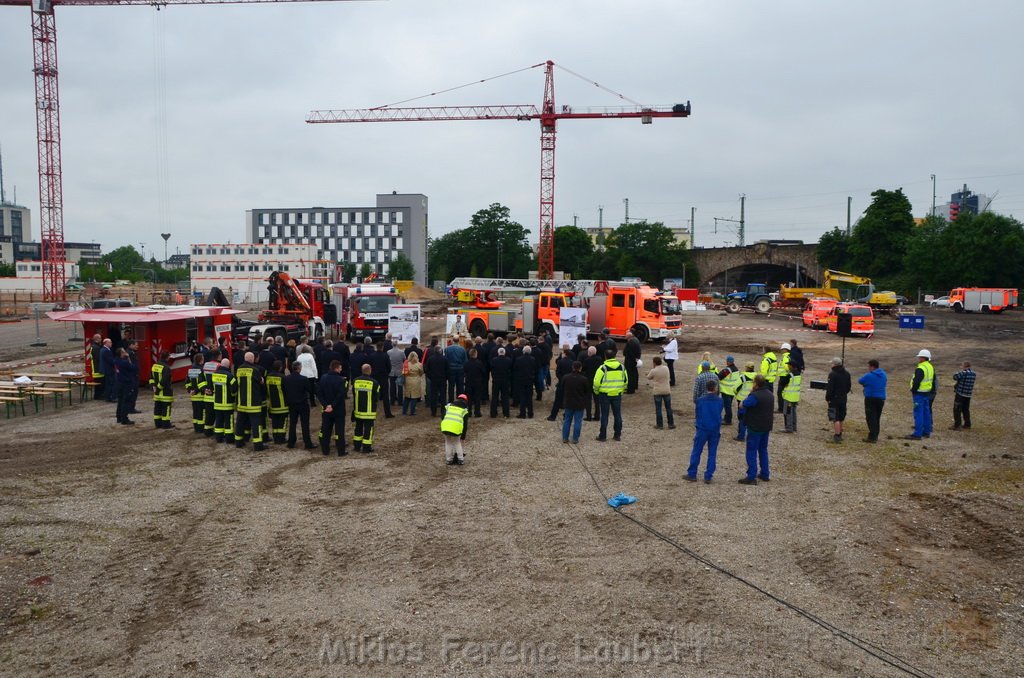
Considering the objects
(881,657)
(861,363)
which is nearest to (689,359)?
(861,363)

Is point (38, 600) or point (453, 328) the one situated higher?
point (453, 328)

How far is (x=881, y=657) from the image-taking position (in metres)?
6.16

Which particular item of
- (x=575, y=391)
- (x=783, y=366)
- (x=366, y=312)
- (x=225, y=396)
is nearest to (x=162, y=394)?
(x=225, y=396)

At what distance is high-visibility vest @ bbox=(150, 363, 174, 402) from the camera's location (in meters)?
14.2

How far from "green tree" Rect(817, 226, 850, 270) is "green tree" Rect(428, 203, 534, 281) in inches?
1466

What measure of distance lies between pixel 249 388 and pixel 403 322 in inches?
504

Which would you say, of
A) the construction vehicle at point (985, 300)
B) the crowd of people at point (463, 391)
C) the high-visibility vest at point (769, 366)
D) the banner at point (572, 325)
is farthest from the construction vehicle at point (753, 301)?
the high-visibility vest at point (769, 366)

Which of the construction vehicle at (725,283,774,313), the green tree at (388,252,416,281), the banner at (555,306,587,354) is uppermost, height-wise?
the green tree at (388,252,416,281)

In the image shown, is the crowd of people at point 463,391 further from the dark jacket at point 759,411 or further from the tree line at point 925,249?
the tree line at point 925,249

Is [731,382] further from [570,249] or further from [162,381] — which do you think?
[570,249]

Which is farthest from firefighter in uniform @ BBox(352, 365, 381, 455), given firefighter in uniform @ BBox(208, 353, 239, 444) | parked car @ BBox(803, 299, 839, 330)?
parked car @ BBox(803, 299, 839, 330)

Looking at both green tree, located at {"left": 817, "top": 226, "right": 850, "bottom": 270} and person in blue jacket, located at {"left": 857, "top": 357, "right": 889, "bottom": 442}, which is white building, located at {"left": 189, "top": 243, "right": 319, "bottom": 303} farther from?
person in blue jacket, located at {"left": 857, "top": 357, "right": 889, "bottom": 442}

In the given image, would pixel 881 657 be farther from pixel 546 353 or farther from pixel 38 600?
pixel 546 353

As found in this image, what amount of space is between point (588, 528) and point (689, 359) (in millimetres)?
19853
